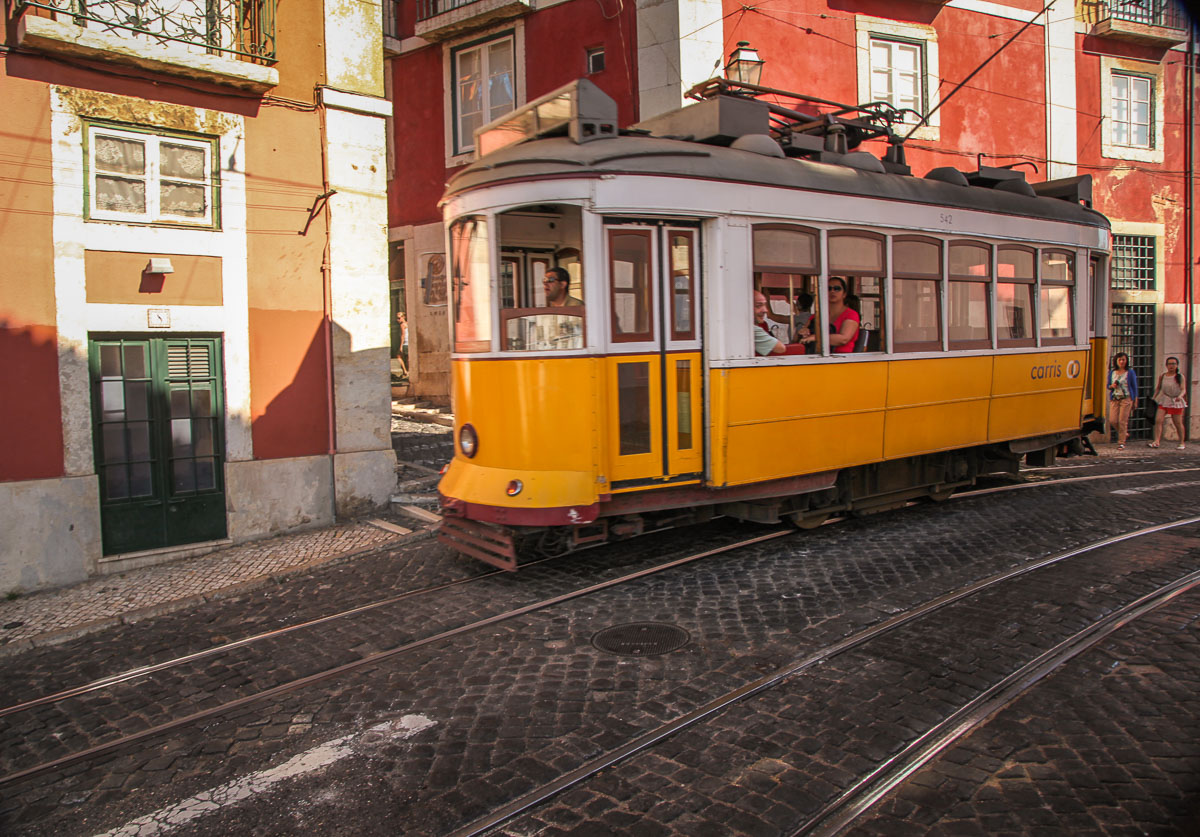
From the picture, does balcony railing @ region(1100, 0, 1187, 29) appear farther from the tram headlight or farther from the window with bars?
the tram headlight

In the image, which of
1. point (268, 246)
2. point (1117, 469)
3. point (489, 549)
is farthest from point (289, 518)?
point (1117, 469)

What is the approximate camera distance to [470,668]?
5102 millimetres

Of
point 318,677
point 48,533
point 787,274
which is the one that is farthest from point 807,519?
point 48,533

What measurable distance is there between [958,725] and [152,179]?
8.96 metres

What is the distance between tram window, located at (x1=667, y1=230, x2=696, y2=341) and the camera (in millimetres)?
6715

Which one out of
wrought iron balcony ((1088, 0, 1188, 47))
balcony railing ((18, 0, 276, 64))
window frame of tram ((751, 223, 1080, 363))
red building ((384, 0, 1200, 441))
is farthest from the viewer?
wrought iron balcony ((1088, 0, 1188, 47))

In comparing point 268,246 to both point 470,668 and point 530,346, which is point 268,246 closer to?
point 530,346

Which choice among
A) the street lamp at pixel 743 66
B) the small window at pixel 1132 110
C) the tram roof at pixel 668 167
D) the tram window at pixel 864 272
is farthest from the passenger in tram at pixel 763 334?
the small window at pixel 1132 110

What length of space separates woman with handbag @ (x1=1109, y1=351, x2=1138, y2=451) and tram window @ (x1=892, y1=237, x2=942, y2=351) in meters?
9.84

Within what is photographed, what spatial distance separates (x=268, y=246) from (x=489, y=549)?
505 centimetres

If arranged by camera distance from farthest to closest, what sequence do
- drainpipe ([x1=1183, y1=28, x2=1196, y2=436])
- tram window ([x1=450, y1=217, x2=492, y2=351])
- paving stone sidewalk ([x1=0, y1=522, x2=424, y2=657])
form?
drainpipe ([x1=1183, y1=28, x2=1196, y2=436]) → paving stone sidewalk ([x1=0, y1=522, x2=424, y2=657]) → tram window ([x1=450, y1=217, x2=492, y2=351])

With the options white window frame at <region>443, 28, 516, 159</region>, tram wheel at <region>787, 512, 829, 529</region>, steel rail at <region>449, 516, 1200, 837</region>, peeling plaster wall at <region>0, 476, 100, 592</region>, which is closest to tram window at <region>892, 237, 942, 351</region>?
tram wheel at <region>787, 512, 829, 529</region>

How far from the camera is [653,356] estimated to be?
666 cm

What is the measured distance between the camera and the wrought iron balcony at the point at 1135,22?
55.5 feet
